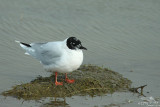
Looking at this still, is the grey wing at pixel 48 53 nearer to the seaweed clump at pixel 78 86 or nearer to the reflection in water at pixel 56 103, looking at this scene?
the seaweed clump at pixel 78 86

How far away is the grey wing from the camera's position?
687 centimetres

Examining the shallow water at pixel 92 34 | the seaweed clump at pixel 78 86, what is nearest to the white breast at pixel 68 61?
the seaweed clump at pixel 78 86

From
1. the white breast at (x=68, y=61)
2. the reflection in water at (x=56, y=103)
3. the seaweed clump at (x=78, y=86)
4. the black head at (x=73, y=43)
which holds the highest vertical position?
the black head at (x=73, y=43)

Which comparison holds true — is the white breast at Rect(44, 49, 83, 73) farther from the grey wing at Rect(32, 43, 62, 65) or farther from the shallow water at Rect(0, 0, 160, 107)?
the shallow water at Rect(0, 0, 160, 107)

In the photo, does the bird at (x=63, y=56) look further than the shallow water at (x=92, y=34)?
No

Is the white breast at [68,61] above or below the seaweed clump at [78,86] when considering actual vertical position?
above

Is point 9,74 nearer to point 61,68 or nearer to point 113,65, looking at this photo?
point 61,68

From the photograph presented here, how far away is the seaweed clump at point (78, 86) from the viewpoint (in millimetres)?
6449

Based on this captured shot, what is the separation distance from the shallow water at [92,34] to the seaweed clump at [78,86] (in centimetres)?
20

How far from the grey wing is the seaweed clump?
39cm

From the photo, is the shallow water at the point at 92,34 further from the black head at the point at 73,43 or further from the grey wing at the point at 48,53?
the black head at the point at 73,43

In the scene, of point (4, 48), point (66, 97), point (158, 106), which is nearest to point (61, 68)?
point (66, 97)

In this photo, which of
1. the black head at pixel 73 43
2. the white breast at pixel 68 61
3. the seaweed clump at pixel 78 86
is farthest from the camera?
the black head at pixel 73 43

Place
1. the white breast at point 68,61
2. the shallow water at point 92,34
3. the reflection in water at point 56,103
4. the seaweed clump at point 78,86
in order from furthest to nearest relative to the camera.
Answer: the shallow water at point 92,34 → the white breast at point 68,61 → the seaweed clump at point 78,86 → the reflection in water at point 56,103
